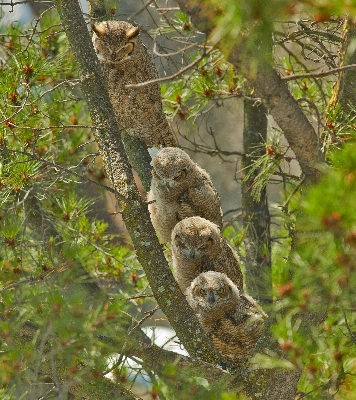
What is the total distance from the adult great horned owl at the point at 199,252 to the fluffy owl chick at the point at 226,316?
0.57 feet

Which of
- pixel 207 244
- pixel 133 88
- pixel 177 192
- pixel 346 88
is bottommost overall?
pixel 207 244

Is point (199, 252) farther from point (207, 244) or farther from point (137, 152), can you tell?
point (137, 152)

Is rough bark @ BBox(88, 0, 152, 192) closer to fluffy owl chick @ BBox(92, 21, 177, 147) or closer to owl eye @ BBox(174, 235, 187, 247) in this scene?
fluffy owl chick @ BBox(92, 21, 177, 147)

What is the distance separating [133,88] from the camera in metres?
3.22

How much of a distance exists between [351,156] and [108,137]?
144cm

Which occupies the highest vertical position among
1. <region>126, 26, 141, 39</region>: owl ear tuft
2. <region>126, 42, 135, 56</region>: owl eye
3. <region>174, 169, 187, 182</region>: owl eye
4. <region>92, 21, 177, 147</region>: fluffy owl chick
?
<region>126, 26, 141, 39</region>: owl ear tuft

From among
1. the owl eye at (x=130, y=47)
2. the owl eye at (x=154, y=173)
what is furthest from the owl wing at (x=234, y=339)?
the owl eye at (x=130, y=47)

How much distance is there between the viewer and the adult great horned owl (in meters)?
2.81

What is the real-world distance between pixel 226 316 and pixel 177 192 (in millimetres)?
710

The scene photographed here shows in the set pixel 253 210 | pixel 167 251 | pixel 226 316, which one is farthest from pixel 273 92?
pixel 253 210

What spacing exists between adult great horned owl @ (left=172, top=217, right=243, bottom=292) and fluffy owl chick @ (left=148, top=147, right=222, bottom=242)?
15cm

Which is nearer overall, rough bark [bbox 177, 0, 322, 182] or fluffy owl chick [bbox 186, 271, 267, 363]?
rough bark [bbox 177, 0, 322, 182]

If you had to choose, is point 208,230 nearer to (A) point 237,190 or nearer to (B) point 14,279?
(B) point 14,279

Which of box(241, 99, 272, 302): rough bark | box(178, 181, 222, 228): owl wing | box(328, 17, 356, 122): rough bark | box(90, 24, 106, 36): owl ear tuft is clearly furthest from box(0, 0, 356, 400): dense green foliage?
box(178, 181, 222, 228): owl wing
